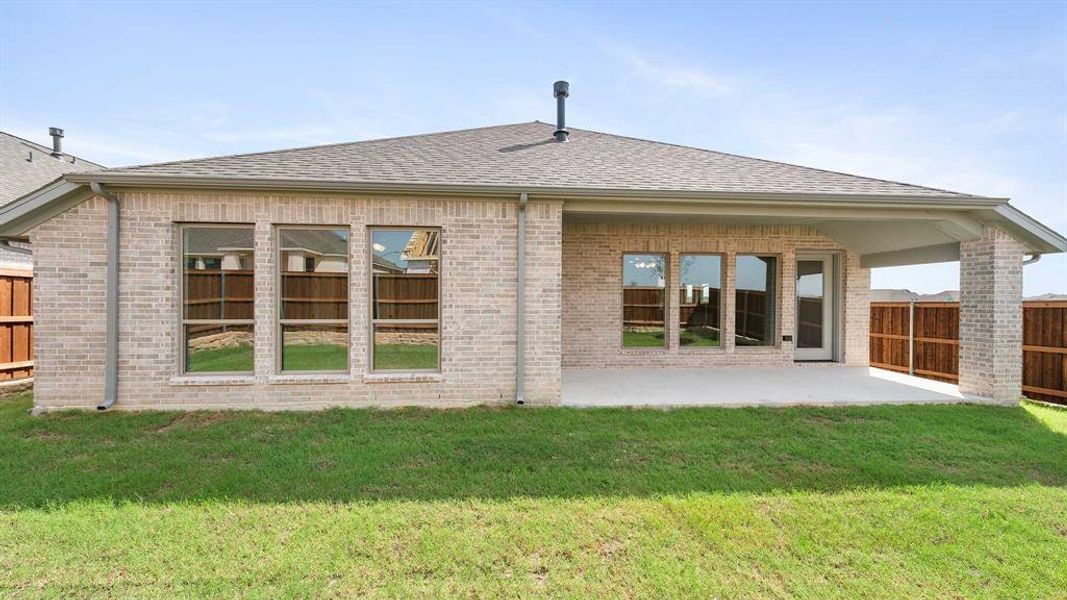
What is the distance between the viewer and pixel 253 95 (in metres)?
9.73

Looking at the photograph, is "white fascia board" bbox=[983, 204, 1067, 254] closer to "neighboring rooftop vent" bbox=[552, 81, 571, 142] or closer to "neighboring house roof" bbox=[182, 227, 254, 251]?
"neighboring rooftop vent" bbox=[552, 81, 571, 142]

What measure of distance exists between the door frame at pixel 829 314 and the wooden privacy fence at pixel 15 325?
15119 mm

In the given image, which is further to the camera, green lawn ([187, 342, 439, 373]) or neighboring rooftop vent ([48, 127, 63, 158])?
neighboring rooftop vent ([48, 127, 63, 158])

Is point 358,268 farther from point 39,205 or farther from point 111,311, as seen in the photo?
point 39,205

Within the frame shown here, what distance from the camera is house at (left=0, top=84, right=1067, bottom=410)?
19.8ft

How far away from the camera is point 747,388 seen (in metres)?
7.59

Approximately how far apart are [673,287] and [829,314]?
11.9 feet

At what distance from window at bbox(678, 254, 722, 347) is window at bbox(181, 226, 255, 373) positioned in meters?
7.88

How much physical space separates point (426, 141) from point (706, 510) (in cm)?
795

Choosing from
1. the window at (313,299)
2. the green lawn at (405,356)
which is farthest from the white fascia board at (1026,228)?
the window at (313,299)

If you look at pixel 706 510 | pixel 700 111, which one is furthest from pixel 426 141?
pixel 706 510

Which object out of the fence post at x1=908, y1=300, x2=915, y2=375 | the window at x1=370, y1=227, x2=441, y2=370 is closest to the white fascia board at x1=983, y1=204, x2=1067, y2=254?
the fence post at x1=908, y1=300, x2=915, y2=375

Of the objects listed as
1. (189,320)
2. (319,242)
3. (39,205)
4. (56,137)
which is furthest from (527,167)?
(56,137)

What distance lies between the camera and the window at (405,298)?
6.59 meters
